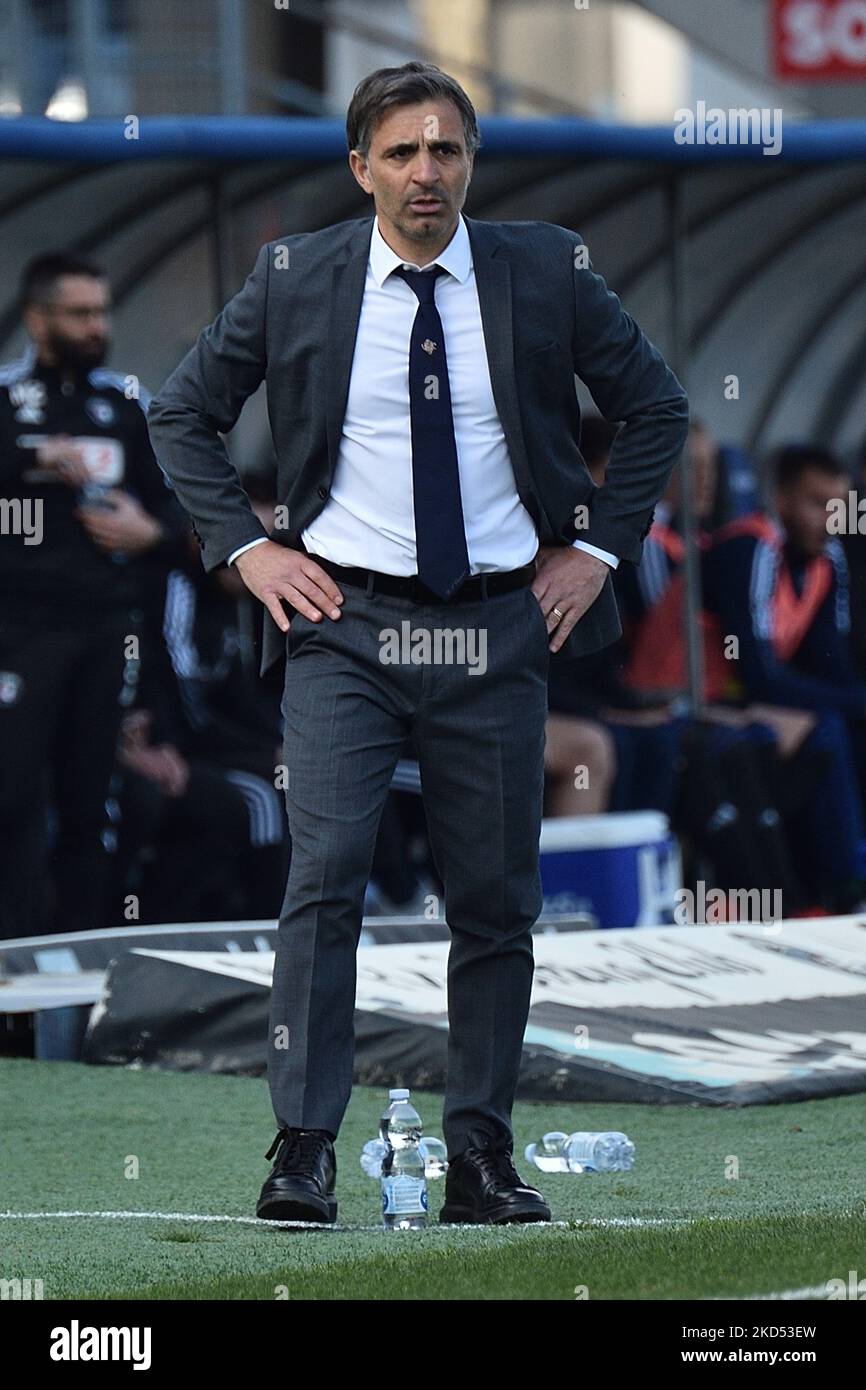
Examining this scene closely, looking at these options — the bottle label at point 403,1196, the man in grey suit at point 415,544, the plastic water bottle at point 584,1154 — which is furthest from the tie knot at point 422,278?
the plastic water bottle at point 584,1154

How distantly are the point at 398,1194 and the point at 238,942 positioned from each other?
135 inches

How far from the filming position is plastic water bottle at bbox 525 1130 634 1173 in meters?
5.52

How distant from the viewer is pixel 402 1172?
4637mm

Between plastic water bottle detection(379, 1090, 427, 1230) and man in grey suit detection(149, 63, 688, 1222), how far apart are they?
2.7 inches

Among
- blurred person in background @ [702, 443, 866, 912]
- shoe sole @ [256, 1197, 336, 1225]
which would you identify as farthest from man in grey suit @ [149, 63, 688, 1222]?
blurred person in background @ [702, 443, 866, 912]

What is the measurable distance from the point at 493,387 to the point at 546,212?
6596 mm

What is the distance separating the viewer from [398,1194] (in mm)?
4562

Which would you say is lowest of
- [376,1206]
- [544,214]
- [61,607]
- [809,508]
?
[376,1206]

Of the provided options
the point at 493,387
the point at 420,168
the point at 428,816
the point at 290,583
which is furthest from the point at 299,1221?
the point at 420,168

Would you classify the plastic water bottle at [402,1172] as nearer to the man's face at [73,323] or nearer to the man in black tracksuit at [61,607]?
the man in black tracksuit at [61,607]

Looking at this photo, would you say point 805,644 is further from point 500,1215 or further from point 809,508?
point 500,1215

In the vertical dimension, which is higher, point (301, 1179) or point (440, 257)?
point (440, 257)
